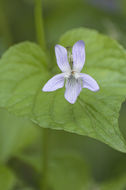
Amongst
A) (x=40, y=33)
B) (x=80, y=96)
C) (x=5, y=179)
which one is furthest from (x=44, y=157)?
(x=40, y=33)

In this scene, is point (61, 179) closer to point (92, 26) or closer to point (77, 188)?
point (77, 188)

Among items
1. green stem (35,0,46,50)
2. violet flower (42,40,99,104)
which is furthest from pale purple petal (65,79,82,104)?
green stem (35,0,46,50)

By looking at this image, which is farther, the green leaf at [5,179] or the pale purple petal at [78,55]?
the green leaf at [5,179]

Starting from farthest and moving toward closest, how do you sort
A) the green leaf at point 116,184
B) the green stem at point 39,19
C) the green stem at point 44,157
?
the green leaf at point 116,184, the green stem at point 44,157, the green stem at point 39,19

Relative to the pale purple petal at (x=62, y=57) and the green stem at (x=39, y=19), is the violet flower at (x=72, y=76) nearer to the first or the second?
the pale purple petal at (x=62, y=57)

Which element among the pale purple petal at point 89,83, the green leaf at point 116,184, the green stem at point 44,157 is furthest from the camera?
the green leaf at point 116,184

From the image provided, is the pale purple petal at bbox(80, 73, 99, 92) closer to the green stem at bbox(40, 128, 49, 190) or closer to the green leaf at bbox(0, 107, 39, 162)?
the green stem at bbox(40, 128, 49, 190)

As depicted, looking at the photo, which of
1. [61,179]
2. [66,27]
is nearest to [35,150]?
[61,179]

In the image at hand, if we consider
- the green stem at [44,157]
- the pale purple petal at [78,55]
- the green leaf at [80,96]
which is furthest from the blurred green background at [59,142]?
the pale purple petal at [78,55]
